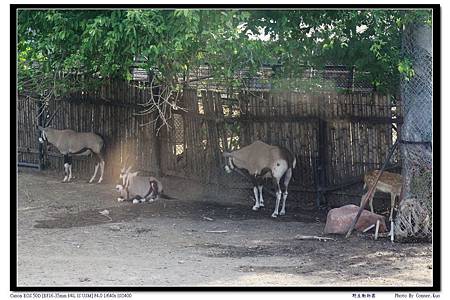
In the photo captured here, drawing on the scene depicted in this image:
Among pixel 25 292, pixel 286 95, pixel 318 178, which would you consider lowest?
pixel 25 292

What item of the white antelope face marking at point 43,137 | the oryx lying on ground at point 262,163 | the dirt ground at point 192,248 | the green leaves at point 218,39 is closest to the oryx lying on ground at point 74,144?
the white antelope face marking at point 43,137

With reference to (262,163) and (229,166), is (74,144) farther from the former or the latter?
(262,163)

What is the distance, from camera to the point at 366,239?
10156 mm

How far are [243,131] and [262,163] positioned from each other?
39.0 inches

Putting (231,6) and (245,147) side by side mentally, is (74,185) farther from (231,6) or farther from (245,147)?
(231,6)

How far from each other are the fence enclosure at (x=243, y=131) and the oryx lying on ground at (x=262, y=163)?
0.47m

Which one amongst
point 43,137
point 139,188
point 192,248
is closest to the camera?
point 192,248

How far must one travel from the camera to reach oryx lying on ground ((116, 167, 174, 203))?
13.1m

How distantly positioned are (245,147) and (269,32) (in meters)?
2.99

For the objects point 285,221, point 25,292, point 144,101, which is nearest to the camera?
point 25,292

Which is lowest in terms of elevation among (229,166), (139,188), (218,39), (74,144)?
(139,188)

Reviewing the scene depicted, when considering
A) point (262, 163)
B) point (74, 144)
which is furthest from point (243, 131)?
point (74, 144)

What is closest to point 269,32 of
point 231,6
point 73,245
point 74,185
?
point 231,6

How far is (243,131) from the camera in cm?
1331
